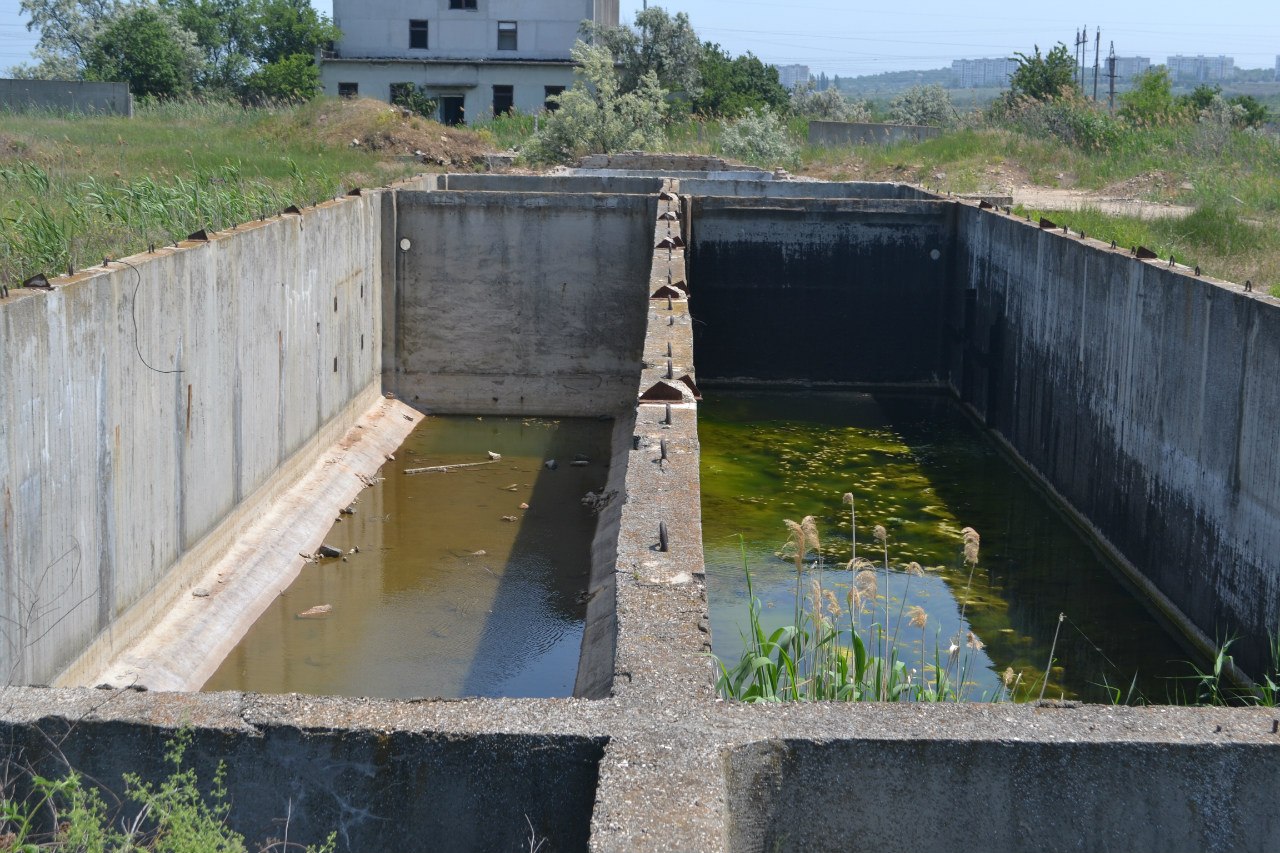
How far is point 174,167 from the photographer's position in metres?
16.9

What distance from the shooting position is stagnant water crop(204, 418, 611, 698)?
852 centimetres

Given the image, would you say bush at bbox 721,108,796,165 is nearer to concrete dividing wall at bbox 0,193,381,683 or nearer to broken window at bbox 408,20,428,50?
concrete dividing wall at bbox 0,193,381,683

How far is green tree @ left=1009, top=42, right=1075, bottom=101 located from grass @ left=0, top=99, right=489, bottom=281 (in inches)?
825

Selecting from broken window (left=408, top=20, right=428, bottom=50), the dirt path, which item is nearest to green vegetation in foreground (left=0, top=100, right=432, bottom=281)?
the dirt path

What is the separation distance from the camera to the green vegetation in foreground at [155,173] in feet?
30.0

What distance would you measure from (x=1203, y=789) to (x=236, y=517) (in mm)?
7606

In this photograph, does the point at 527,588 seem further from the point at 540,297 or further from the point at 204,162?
the point at 204,162

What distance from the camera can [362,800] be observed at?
3529mm

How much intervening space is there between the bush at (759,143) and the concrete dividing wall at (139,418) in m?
16.1

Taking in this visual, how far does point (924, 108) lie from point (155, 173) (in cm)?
3825

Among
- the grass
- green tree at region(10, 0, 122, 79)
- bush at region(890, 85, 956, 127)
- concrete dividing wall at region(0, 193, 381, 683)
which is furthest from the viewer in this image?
green tree at region(10, 0, 122, 79)

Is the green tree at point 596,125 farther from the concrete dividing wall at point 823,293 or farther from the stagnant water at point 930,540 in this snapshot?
the stagnant water at point 930,540

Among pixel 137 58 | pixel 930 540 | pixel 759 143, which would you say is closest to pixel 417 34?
pixel 137 58

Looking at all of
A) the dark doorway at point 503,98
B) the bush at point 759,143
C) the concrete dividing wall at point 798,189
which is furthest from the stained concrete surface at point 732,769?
the dark doorway at point 503,98
